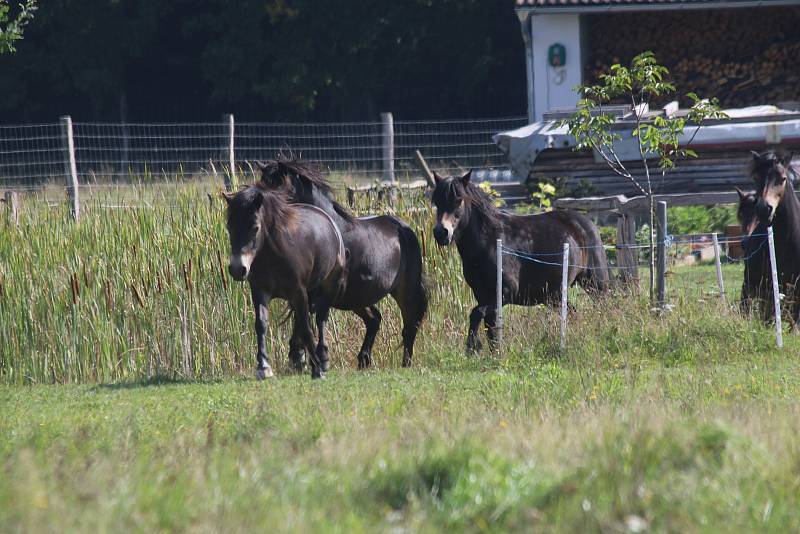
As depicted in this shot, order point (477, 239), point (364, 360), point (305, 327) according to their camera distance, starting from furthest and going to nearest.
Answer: point (364, 360) → point (477, 239) → point (305, 327)

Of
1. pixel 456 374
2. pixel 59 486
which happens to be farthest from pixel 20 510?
pixel 456 374

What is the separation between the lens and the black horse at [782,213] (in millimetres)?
12484

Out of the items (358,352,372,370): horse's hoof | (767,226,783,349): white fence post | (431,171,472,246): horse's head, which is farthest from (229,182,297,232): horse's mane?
(767,226,783,349): white fence post

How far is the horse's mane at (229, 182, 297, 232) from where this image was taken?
1081 cm

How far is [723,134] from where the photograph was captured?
2075cm

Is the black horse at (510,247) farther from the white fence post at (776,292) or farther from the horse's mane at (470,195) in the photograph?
the white fence post at (776,292)

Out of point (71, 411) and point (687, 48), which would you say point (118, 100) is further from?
point (71, 411)

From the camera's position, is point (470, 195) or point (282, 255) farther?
point (470, 195)

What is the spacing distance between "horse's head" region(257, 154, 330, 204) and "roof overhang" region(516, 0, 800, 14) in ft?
46.0

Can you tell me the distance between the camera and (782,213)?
1273 cm

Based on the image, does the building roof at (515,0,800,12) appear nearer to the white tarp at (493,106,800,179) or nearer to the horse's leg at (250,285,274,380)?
the white tarp at (493,106,800,179)

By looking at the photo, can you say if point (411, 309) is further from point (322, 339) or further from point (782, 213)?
point (782, 213)

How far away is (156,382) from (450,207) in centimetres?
332

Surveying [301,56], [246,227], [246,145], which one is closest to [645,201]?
[246,227]
